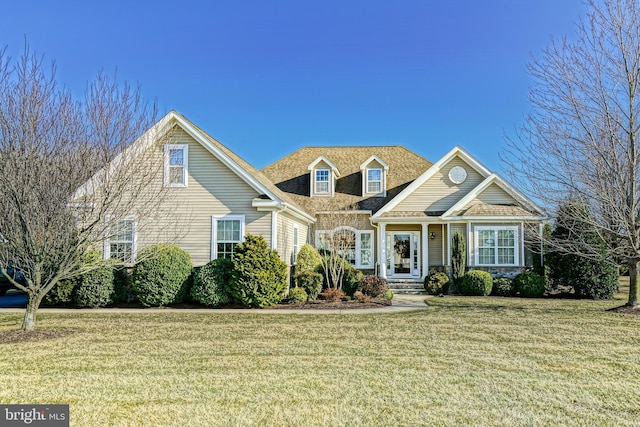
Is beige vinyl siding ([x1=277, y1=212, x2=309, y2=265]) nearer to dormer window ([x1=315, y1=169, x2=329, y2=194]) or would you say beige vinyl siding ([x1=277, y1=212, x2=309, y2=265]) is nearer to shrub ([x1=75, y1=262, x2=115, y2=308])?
dormer window ([x1=315, y1=169, x2=329, y2=194])

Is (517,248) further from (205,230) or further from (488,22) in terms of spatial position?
(205,230)

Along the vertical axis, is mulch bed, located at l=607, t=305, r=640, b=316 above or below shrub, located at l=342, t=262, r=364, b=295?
below

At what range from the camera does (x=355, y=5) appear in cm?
1368

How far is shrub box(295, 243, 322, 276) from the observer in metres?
17.1

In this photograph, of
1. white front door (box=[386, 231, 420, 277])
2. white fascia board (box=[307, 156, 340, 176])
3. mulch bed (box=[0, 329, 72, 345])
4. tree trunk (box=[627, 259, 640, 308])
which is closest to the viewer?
mulch bed (box=[0, 329, 72, 345])

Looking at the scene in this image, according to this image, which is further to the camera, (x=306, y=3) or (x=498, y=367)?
(x=306, y=3)

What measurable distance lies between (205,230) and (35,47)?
308 inches

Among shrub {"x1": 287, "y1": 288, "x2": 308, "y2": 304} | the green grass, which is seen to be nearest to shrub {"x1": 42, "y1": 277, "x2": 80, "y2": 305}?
the green grass

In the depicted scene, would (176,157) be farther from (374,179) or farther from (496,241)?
(496,241)

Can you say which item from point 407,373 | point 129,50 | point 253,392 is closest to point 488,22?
point 129,50

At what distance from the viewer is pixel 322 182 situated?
2288 cm

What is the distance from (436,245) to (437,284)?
2642 millimetres

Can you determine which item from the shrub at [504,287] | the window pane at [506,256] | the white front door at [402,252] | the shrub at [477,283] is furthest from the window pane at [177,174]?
the window pane at [506,256]

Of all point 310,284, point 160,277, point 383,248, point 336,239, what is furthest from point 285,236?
point 383,248
